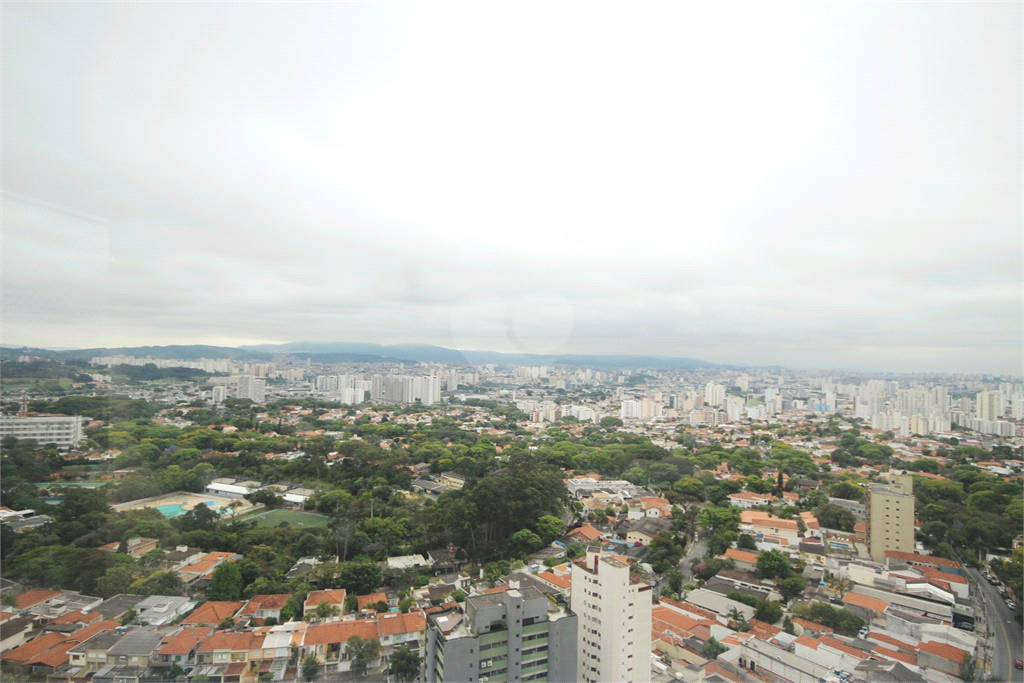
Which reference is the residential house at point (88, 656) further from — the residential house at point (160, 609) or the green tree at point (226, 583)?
the green tree at point (226, 583)

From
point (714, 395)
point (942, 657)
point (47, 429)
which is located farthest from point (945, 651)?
point (714, 395)

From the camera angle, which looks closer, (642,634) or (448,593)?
(642,634)

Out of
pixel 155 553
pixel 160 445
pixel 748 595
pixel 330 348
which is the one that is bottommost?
pixel 748 595

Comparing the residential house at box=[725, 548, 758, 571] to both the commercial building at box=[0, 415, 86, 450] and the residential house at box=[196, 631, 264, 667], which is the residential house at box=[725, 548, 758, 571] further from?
the commercial building at box=[0, 415, 86, 450]

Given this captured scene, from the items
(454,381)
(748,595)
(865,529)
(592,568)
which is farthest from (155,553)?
(454,381)

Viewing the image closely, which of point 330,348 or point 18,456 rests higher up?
point 330,348

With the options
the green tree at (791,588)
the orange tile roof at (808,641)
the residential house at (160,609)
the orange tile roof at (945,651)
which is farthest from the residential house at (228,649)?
the orange tile roof at (945,651)

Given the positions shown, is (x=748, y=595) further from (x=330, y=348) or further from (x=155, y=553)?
(x=330, y=348)
